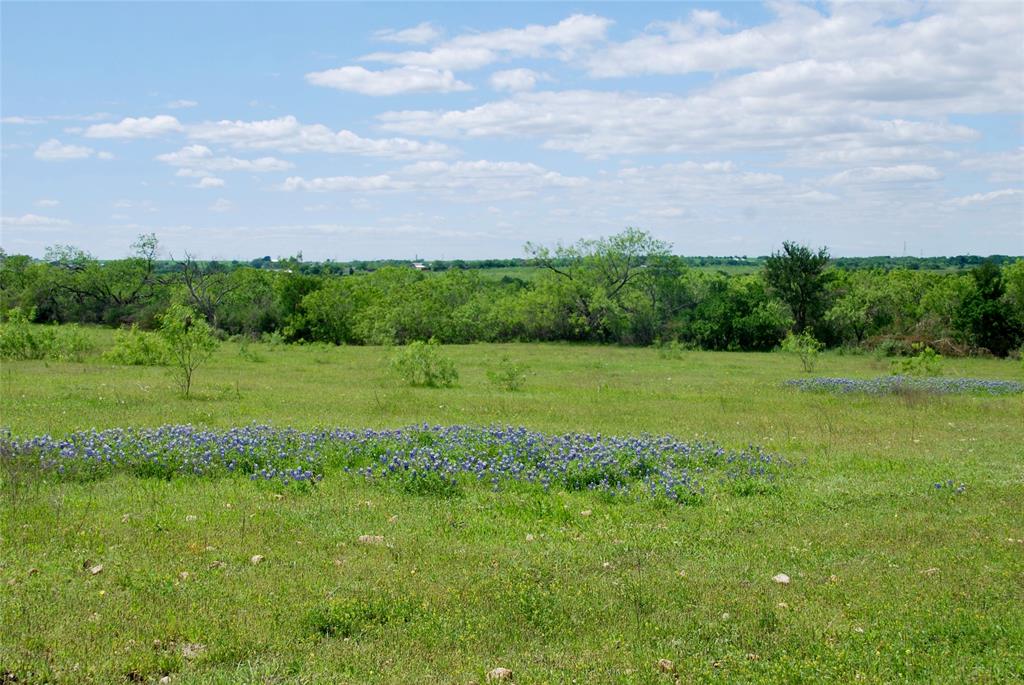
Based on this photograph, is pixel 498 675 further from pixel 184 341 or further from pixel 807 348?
pixel 807 348

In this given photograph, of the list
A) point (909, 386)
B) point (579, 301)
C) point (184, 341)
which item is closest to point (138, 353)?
point (184, 341)

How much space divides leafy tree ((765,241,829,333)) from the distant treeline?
0.08m

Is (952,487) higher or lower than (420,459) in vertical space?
lower

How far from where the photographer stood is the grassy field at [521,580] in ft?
19.0

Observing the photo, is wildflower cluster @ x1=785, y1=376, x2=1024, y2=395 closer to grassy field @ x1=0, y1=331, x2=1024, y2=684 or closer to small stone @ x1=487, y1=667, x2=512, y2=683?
grassy field @ x1=0, y1=331, x2=1024, y2=684

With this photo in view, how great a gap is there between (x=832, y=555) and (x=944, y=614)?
172 cm

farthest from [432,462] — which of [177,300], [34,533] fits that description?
[177,300]

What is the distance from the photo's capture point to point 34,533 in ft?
27.1

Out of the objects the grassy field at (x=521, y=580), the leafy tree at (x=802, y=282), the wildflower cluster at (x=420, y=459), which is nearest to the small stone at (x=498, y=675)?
the grassy field at (x=521, y=580)

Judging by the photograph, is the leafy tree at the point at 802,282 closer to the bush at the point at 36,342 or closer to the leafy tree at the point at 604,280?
the leafy tree at the point at 604,280

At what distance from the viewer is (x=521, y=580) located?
739 cm

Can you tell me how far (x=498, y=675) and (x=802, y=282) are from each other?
187 ft

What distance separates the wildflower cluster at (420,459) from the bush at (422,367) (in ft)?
48.3

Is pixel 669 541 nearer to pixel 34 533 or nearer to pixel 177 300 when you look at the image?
pixel 34 533
